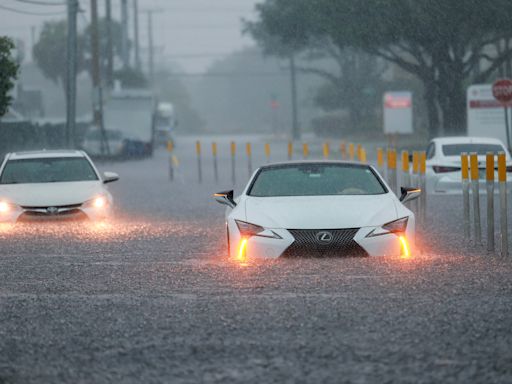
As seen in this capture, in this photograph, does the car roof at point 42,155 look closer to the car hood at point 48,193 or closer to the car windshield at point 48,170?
the car windshield at point 48,170

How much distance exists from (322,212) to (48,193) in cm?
854

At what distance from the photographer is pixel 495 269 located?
13.2 meters

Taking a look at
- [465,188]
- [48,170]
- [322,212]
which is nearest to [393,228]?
[322,212]

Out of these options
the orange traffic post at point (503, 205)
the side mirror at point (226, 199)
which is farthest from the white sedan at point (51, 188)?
the orange traffic post at point (503, 205)

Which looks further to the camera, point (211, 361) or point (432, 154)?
point (432, 154)

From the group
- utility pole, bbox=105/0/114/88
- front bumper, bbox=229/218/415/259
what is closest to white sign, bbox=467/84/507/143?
front bumper, bbox=229/218/415/259

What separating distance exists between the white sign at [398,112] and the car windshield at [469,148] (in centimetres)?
3037

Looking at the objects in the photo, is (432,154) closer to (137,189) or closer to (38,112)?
(137,189)

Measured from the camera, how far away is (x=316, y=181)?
15.5m

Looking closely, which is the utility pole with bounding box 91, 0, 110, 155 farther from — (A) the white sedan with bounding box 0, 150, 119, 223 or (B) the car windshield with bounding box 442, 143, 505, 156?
(A) the white sedan with bounding box 0, 150, 119, 223

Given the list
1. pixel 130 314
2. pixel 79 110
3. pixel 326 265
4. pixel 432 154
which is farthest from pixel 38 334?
pixel 79 110

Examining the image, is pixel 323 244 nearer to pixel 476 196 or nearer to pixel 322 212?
pixel 322 212

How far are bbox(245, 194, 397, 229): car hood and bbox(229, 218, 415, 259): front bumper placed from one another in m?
0.08

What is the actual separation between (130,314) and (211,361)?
2.25 m
